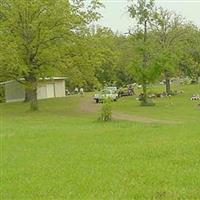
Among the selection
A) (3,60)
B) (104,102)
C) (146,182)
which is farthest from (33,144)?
(3,60)

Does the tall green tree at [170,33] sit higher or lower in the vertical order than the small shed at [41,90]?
higher

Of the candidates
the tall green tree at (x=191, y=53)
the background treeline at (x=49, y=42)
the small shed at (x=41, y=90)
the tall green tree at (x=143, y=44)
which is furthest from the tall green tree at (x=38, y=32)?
the tall green tree at (x=191, y=53)

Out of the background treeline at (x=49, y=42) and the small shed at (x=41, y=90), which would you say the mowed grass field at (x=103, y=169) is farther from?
the small shed at (x=41, y=90)

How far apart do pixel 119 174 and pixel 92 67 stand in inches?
1271

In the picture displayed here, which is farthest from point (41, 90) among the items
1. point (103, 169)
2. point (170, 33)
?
point (103, 169)

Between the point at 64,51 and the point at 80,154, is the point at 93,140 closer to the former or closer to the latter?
the point at 80,154

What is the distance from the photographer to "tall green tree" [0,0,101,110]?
131 ft

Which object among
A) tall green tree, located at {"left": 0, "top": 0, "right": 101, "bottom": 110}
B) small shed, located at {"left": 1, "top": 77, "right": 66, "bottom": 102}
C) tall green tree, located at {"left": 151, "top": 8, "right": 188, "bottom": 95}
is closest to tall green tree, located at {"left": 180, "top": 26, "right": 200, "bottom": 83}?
tall green tree, located at {"left": 151, "top": 8, "right": 188, "bottom": 95}

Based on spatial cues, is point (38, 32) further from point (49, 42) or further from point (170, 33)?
point (170, 33)

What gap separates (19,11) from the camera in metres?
39.9

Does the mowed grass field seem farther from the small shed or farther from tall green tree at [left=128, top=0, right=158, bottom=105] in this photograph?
the small shed

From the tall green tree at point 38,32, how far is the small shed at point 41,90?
2237cm

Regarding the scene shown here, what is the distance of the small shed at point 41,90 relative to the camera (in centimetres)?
6654

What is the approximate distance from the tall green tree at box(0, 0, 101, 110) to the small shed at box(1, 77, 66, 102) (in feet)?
73.4
